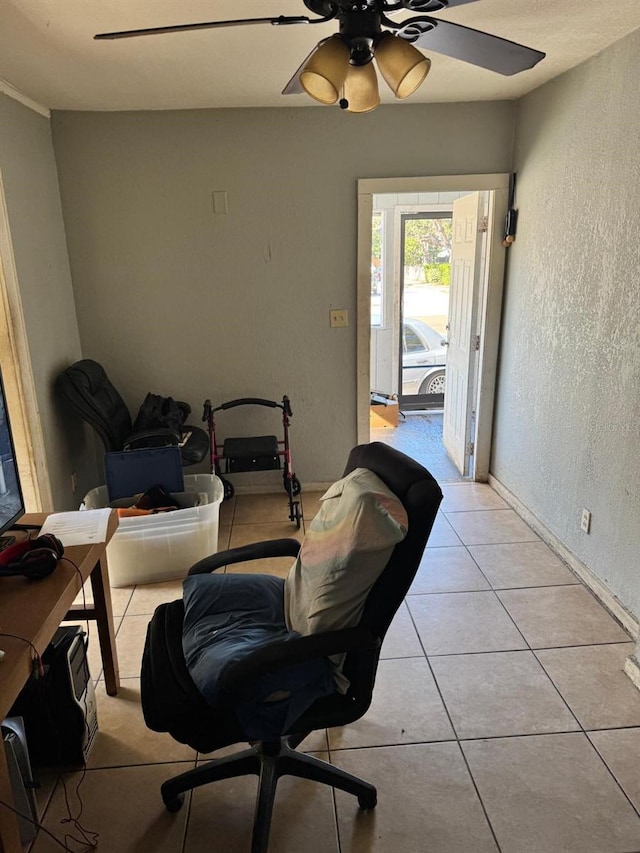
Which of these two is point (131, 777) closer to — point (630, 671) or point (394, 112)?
point (630, 671)

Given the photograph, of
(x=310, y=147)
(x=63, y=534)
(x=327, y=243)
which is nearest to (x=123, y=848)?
(x=63, y=534)

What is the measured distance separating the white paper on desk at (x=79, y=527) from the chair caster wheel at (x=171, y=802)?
2.46 ft

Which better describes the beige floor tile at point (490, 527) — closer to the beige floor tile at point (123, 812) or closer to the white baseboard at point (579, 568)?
the white baseboard at point (579, 568)

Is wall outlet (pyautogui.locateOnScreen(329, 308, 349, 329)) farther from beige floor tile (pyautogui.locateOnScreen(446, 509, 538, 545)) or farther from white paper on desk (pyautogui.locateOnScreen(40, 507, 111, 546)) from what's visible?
white paper on desk (pyautogui.locateOnScreen(40, 507, 111, 546))

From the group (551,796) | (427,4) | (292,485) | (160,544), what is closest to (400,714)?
(551,796)

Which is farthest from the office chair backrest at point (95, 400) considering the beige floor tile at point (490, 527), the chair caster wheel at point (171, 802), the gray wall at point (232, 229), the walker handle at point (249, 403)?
the beige floor tile at point (490, 527)

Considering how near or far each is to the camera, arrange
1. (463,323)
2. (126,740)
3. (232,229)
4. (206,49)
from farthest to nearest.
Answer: (463,323) → (232,229) → (206,49) → (126,740)

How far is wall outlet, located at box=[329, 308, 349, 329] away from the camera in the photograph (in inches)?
144

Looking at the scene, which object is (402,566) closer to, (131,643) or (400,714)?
(400,714)

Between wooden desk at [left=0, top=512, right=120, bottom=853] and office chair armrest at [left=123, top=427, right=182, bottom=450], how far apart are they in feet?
3.88

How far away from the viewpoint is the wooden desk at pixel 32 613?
1.14 metres

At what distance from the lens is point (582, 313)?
2.69 m

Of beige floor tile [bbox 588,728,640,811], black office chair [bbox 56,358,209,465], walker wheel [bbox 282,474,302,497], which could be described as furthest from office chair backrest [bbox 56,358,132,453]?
beige floor tile [bbox 588,728,640,811]

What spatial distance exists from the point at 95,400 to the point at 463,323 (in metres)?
2.49
